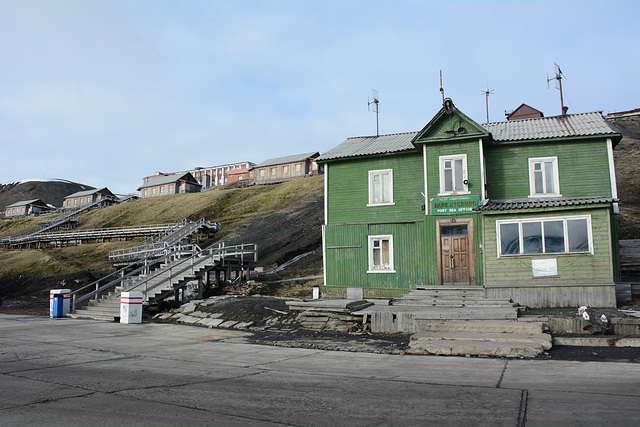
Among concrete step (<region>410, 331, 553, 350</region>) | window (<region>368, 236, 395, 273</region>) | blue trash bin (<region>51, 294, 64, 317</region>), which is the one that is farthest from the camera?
blue trash bin (<region>51, 294, 64, 317</region>)

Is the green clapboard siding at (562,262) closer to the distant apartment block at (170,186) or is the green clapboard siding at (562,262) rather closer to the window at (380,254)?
the window at (380,254)

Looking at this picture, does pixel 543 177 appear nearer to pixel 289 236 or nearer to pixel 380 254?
pixel 380 254

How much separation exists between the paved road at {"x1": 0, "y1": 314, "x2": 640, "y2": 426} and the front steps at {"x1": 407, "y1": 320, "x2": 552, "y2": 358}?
553 millimetres

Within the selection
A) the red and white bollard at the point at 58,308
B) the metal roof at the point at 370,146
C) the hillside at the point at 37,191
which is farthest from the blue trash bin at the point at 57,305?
the hillside at the point at 37,191

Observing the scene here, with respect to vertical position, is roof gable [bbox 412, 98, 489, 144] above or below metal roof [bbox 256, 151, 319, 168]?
below

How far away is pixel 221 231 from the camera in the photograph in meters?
53.1

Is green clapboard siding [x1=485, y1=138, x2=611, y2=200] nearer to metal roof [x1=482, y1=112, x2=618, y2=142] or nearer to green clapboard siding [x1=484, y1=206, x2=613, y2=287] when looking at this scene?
metal roof [x1=482, y1=112, x2=618, y2=142]

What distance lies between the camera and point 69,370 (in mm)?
9500

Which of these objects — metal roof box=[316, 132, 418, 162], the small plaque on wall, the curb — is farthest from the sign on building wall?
the curb

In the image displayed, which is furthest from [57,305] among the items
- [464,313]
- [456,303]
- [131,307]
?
[464,313]

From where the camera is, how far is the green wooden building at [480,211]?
16969 millimetres

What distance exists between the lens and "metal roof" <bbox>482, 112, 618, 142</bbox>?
2033 cm

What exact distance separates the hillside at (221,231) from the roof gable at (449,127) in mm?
14408

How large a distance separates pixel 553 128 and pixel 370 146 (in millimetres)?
8649
